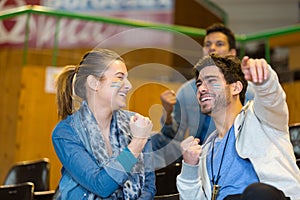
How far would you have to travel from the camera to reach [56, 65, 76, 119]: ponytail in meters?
2.29

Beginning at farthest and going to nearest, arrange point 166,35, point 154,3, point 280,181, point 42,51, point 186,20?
1. point 186,20
2. point 154,3
3. point 166,35
4. point 42,51
5. point 280,181

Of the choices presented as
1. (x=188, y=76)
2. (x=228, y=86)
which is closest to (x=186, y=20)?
(x=188, y=76)

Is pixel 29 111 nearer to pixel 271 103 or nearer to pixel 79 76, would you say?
pixel 79 76

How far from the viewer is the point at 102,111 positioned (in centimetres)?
221

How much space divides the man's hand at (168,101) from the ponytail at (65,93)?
0.34m

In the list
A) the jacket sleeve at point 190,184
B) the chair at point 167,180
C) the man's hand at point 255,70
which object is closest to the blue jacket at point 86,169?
the jacket sleeve at point 190,184

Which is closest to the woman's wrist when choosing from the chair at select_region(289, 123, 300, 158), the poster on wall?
the chair at select_region(289, 123, 300, 158)

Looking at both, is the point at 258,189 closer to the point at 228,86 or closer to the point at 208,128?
the point at 228,86

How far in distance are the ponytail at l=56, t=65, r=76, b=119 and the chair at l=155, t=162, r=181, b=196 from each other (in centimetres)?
53

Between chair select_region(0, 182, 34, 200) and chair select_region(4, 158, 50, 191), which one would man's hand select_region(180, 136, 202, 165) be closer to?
chair select_region(0, 182, 34, 200)

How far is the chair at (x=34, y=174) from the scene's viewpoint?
10.2 ft

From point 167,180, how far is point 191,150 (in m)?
0.68

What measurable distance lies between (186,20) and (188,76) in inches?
139

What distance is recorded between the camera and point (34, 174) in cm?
316
